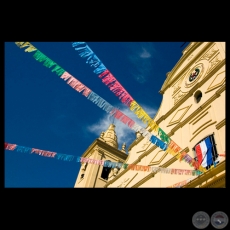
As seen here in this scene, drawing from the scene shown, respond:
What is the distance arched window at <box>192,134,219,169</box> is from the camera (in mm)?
8539

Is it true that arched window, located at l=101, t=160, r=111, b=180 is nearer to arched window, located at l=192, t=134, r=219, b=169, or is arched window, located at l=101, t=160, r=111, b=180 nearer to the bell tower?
the bell tower

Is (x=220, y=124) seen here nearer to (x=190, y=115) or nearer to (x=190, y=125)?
(x=190, y=125)

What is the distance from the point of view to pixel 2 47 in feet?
11.7

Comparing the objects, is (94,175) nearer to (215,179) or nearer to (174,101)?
(174,101)

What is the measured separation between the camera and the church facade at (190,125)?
8.66 m

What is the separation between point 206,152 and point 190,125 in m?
2.33

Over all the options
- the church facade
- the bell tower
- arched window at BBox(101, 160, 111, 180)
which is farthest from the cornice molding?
arched window at BBox(101, 160, 111, 180)

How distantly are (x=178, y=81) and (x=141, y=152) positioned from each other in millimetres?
4988
